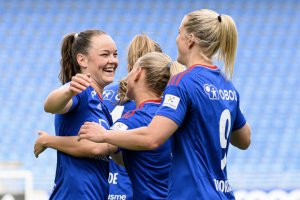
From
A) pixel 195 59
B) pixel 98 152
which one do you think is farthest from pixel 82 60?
pixel 195 59

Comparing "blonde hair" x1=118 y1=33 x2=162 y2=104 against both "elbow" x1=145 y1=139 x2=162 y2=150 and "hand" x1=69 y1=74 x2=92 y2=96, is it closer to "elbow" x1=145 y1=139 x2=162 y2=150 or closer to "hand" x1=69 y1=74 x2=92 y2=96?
"hand" x1=69 y1=74 x2=92 y2=96

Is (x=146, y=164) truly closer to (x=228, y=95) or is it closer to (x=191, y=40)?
(x=228, y=95)

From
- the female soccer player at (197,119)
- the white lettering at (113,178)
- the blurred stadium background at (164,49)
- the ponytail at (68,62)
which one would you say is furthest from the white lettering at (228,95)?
the blurred stadium background at (164,49)

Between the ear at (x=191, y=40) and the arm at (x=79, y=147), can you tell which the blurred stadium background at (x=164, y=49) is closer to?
the arm at (x=79, y=147)

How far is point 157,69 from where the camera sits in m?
4.07

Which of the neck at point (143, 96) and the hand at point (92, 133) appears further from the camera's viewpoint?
the neck at point (143, 96)

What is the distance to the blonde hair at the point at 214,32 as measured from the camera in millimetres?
3689

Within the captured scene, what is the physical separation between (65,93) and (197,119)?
0.66 metres

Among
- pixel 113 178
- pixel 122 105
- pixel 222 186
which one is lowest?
pixel 113 178

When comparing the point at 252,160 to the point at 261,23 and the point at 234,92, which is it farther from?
the point at 234,92

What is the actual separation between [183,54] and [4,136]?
980 centimetres

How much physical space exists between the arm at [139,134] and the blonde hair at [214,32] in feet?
1.47

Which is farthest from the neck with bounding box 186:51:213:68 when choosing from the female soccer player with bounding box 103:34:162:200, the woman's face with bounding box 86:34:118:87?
the female soccer player with bounding box 103:34:162:200

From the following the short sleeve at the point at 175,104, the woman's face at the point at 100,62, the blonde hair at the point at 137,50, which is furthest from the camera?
the blonde hair at the point at 137,50
